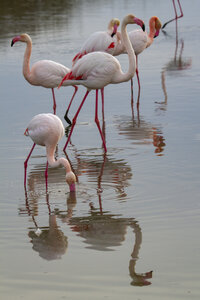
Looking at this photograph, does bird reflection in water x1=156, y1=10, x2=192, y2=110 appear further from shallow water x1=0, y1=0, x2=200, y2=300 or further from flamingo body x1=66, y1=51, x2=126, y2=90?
flamingo body x1=66, y1=51, x2=126, y2=90

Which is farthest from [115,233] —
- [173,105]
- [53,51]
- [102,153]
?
[53,51]

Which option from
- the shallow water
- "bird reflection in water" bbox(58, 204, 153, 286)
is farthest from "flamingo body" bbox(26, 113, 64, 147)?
"bird reflection in water" bbox(58, 204, 153, 286)

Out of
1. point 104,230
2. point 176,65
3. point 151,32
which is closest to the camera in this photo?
point 104,230

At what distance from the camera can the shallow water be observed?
437 centimetres

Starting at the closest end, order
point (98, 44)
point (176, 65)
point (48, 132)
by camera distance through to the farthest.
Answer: point (48, 132)
point (98, 44)
point (176, 65)

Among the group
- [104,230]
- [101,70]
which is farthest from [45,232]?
[101,70]

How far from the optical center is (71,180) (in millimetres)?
6059

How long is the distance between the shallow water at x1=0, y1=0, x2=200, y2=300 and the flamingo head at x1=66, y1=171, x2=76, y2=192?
0.35 feet

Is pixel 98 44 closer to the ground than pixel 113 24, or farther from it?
closer to the ground

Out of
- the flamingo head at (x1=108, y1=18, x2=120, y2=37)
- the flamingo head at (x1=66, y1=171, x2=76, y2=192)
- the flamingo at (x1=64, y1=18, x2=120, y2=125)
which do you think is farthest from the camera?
the flamingo at (x1=64, y1=18, x2=120, y2=125)

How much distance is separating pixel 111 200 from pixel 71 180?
0.41m

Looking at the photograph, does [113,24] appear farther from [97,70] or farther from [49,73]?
[97,70]

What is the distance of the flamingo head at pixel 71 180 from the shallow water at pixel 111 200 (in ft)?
0.35

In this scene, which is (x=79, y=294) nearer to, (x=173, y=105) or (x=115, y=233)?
(x=115, y=233)
